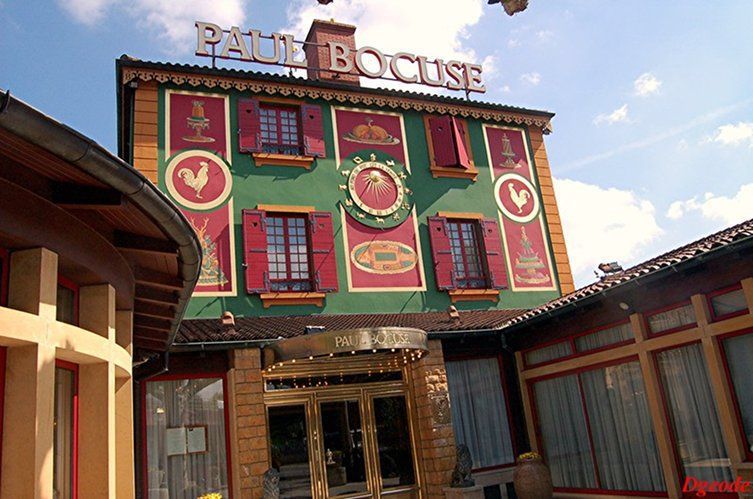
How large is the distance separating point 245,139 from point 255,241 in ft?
7.03

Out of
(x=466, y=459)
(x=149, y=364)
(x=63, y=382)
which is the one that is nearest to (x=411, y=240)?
(x=466, y=459)

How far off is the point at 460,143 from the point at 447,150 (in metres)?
0.37

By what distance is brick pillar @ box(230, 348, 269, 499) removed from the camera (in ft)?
33.0

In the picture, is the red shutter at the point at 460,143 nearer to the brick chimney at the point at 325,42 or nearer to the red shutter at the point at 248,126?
the brick chimney at the point at 325,42

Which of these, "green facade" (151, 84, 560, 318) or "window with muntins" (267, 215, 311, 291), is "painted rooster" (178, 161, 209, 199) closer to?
"green facade" (151, 84, 560, 318)

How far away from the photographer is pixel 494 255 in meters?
14.3

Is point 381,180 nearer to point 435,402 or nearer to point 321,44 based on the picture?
point 321,44

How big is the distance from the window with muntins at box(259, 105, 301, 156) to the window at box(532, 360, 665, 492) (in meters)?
6.92

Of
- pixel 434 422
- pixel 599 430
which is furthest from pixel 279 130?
pixel 599 430

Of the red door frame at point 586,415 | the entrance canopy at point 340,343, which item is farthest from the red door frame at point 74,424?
the red door frame at point 586,415

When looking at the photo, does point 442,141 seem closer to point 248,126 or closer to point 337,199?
point 337,199

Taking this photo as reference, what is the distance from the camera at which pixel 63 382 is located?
5035mm

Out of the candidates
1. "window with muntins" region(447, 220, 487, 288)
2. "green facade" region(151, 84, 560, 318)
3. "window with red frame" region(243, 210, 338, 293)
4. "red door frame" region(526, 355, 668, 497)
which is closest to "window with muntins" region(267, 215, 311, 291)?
"window with red frame" region(243, 210, 338, 293)

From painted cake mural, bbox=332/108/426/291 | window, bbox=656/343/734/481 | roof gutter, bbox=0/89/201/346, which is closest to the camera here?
roof gutter, bbox=0/89/201/346
